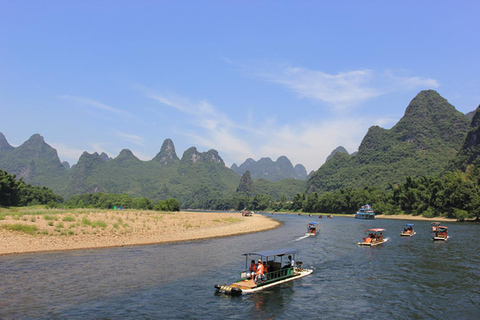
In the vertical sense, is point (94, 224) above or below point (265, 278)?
above

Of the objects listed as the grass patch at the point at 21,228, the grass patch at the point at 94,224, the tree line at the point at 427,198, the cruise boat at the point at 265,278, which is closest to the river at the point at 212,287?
the cruise boat at the point at 265,278

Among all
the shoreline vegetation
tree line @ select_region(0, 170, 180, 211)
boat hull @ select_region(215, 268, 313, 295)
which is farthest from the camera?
tree line @ select_region(0, 170, 180, 211)

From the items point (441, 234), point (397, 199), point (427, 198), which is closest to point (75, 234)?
point (441, 234)

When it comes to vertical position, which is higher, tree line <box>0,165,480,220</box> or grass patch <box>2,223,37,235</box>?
tree line <box>0,165,480,220</box>

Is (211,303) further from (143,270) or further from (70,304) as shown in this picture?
(143,270)

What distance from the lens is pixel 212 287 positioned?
26000mm

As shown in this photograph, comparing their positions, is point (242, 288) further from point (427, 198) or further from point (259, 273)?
point (427, 198)

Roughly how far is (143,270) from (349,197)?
150731 mm

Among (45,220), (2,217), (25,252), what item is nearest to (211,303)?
(25,252)

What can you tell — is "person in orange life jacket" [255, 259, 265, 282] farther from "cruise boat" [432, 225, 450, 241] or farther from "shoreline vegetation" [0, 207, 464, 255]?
"cruise boat" [432, 225, 450, 241]

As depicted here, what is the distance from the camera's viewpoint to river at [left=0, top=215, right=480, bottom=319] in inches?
814

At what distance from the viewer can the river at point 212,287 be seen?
20672 mm

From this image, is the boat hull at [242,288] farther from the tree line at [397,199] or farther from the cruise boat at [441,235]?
the tree line at [397,199]

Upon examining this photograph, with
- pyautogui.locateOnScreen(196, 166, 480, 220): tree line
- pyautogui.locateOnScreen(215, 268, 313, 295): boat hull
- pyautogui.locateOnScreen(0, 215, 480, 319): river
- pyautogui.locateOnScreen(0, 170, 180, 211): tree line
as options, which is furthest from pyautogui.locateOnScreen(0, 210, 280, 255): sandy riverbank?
pyautogui.locateOnScreen(196, 166, 480, 220): tree line
